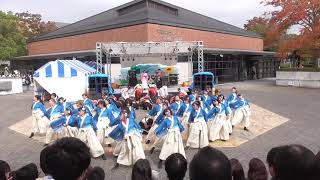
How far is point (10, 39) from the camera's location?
42.6m

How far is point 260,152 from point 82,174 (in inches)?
339

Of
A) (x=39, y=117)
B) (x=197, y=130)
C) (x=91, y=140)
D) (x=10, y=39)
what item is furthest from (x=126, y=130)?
(x=10, y=39)

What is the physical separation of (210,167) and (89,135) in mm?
8075

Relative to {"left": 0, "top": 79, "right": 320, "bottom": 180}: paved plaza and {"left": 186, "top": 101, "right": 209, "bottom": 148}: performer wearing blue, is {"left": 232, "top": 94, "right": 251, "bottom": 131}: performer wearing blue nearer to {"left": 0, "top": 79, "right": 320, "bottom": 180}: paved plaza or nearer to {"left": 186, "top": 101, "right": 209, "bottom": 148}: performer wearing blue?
{"left": 0, "top": 79, "right": 320, "bottom": 180}: paved plaza

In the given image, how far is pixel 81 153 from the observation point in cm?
290

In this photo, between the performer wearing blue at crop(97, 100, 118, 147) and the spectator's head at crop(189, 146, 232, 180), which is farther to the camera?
the performer wearing blue at crop(97, 100, 118, 147)

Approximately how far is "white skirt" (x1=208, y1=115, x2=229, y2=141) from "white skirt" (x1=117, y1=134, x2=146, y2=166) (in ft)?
11.1

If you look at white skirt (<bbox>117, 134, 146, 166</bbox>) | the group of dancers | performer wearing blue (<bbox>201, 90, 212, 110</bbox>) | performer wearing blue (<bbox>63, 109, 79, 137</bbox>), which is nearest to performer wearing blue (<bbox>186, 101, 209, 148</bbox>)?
the group of dancers

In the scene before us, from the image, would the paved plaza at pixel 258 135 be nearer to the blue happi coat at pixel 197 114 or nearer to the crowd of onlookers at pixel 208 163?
the blue happi coat at pixel 197 114

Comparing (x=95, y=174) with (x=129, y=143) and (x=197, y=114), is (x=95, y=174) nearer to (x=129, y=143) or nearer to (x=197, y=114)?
(x=129, y=143)

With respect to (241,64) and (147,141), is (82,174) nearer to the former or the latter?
(147,141)

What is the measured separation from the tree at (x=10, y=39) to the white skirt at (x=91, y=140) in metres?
33.8

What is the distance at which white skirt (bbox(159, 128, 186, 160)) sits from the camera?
9.74m

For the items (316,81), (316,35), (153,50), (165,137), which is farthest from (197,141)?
(316,81)
